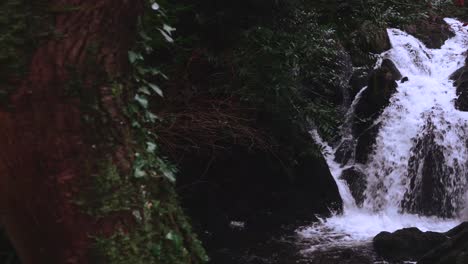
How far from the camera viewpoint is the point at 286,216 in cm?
912

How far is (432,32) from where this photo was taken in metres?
15.3

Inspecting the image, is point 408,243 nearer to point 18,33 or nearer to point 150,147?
point 150,147

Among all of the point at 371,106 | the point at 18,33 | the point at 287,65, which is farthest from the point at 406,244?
the point at 18,33

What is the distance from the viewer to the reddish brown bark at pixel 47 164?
4.67 ft

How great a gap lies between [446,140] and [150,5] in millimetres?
9398

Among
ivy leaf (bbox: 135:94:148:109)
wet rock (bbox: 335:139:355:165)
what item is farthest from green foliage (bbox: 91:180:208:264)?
wet rock (bbox: 335:139:355:165)

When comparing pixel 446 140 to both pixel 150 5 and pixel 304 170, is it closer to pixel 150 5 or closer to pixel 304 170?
pixel 304 170

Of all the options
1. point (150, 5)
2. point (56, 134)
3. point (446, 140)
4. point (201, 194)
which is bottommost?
point (201, 194)

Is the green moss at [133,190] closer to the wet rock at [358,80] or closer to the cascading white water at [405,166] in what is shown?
the cascading white water at [405,166]

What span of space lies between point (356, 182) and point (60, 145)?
9449mm

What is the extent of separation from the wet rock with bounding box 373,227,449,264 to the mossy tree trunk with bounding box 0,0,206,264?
6.57 metres

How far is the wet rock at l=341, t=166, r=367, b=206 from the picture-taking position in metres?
10.0

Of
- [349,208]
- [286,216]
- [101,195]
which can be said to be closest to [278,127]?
[286,216]

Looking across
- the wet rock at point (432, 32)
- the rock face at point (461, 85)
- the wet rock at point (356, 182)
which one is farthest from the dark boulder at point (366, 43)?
the wet rock at point (356, 182)
